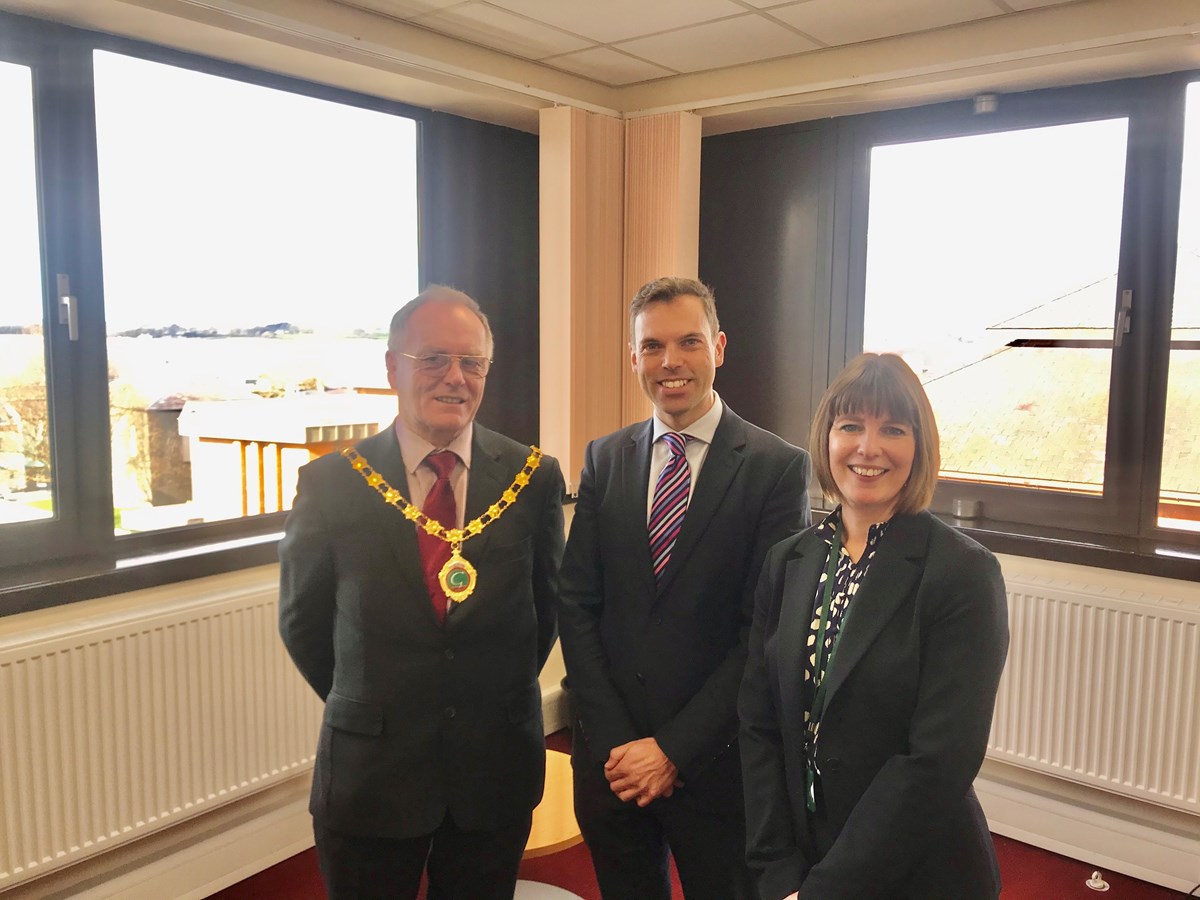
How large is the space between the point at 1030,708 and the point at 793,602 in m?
1.89

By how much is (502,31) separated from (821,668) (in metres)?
2.39

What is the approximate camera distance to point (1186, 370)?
9.84 ft

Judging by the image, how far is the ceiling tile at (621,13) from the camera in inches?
109

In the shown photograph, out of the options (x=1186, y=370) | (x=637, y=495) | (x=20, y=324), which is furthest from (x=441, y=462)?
(x=1186, y=370)

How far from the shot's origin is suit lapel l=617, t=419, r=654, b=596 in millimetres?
1846

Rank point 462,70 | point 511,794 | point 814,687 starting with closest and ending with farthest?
point 814,687
point 511,794
point 462,70

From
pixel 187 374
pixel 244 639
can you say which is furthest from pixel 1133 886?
pixel 187 374

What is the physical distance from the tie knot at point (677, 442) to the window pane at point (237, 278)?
1756mm

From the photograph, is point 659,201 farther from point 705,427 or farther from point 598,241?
point 705,427

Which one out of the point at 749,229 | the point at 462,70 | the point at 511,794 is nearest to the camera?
the point at 511,794

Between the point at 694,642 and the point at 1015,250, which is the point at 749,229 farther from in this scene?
the point at 694,642

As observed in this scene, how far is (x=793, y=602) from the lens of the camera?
61.6 inches

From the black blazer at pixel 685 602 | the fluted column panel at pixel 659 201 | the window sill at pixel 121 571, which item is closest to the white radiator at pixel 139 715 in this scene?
the window sill at pixel 121 571

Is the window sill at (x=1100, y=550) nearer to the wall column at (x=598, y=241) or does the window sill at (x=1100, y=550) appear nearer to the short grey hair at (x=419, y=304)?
the wall column at (x=598, y=241)
